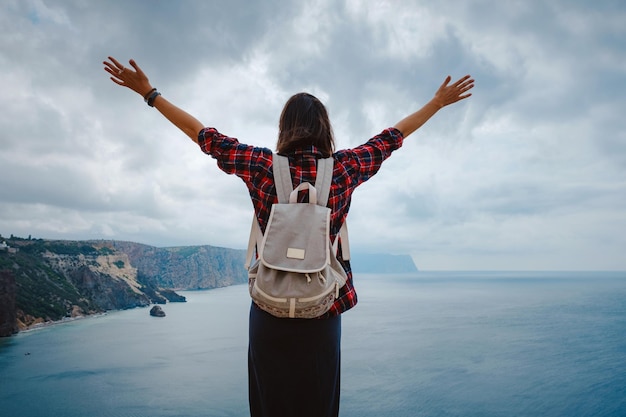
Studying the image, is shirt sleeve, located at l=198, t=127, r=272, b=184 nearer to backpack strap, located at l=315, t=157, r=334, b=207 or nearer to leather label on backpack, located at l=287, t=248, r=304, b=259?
backpack strap, located at l=315, t=157, r=334, b=207

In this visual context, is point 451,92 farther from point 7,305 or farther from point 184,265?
point 184,265

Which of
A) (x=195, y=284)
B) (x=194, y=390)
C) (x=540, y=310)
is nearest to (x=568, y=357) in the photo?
(x=540, y=310)

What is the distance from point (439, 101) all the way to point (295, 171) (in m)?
0.91

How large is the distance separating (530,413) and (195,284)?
86055mm

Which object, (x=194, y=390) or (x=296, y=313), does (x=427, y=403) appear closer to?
(x=194, y=390)

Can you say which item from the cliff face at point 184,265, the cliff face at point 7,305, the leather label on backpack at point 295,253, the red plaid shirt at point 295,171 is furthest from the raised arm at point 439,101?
Result: the cliff face at point 184,265

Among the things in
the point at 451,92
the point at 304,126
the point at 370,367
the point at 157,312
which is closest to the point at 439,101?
the point at 451,92

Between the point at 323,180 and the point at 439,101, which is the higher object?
the point at 439,101

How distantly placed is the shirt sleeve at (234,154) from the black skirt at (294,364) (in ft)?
1.47

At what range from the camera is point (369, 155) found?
56.7 inches

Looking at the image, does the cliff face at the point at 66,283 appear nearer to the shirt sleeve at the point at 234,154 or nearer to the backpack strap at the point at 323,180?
the shirt sleeve at the point at 234,154

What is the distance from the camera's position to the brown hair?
51.6 inches

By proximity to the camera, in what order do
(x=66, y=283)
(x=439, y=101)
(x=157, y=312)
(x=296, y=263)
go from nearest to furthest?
(x=296, y=263) → (x=439, y=101) → (x=66, y=283) → (x=157, y=312)

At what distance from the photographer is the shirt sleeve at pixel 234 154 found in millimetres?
1276
